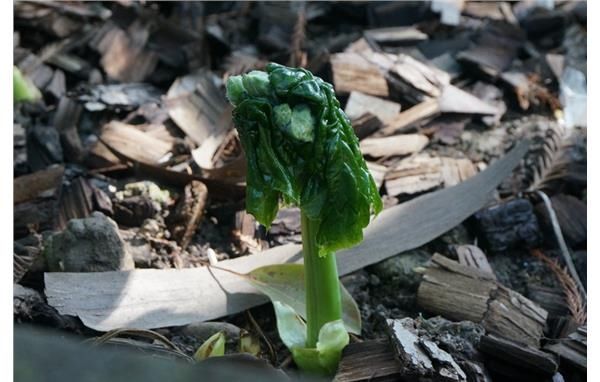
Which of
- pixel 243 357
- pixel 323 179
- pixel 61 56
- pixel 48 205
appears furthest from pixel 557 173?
pixel 61 56

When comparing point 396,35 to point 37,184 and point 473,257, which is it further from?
point 37,184

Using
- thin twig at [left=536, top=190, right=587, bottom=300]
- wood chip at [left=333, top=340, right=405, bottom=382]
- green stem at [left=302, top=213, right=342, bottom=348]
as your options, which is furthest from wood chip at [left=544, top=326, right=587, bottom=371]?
green stem at [left=302, top=213, right=342, bottom=348]

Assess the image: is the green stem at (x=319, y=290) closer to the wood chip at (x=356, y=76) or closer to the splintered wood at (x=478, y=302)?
the splintered wood at (x=478, y=302)

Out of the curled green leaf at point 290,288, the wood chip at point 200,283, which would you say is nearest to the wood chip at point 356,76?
the wood chip at point 200,283

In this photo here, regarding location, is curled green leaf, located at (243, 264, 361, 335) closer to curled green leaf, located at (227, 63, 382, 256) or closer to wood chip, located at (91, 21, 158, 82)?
curled green leaf, located at (227, 63, 382, 256)

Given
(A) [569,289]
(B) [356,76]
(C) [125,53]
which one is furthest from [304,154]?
(C) [125,53]

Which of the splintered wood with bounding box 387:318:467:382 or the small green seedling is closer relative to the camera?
the splintered wood with bounding box 387:318:467:382

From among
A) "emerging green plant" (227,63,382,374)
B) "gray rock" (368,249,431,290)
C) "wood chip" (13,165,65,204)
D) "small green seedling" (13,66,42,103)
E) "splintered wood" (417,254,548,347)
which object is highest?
"emerging green plant" (227,63,382,374)
